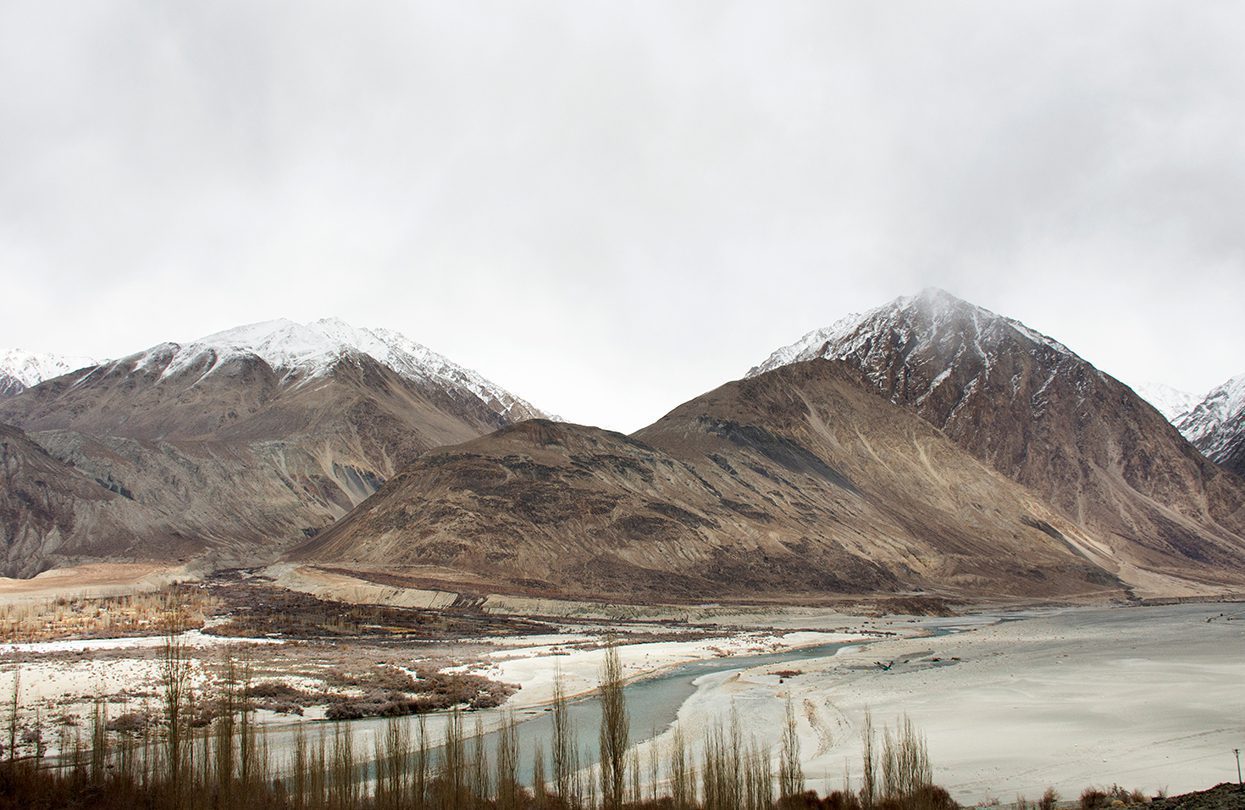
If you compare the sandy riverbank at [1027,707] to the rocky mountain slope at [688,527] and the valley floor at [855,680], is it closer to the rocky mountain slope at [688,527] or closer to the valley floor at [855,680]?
the valley floor at [855,680]

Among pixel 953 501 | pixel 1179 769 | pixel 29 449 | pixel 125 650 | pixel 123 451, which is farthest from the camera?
pixel 953 501

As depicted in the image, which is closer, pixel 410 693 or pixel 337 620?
pixel 410 693

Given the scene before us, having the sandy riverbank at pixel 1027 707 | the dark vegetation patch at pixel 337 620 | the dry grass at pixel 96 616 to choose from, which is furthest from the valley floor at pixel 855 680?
the dry grass at pixel 96 616

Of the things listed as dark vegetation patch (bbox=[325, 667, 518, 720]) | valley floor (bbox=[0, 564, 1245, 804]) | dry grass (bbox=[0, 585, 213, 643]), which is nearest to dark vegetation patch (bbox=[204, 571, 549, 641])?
valley floor (bbox=[0, 564, 1245, 804])

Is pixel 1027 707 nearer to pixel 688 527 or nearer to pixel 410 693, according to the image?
pixel 410 693

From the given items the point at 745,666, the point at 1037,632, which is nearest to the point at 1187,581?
the point at 1037,632

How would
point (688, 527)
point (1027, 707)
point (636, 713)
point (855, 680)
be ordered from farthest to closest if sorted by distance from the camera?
point (688, 527), point (855, 680), point (636, 713), point (1027, 707)

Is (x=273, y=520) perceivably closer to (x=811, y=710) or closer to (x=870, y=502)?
(x=870, y=502)

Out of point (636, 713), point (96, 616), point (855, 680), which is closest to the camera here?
point (636, 713)

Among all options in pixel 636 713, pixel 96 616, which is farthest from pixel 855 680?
pixel 96 616
